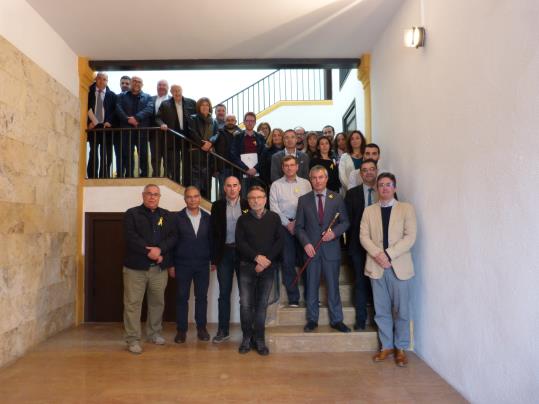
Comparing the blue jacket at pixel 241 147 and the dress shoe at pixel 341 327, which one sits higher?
the blue jacket at pixel 241 147

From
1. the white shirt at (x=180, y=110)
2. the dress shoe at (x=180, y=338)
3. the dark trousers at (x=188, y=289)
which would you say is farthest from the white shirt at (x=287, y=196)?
the white shirt at (x=180, y=110)

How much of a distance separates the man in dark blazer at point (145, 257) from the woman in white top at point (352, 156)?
1.96 meters

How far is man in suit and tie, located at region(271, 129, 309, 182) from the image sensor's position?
489 cm

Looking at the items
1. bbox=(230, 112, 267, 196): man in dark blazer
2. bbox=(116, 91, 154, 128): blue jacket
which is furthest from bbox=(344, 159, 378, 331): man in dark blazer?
bbox=(116, 91, 154, 128): blue jacket

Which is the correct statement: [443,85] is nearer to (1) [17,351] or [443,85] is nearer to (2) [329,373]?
(2) [329,373]

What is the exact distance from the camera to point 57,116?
4.85 meters

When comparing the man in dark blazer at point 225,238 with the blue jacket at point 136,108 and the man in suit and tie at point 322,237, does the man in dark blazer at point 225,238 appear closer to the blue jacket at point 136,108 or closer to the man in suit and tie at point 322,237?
the man in suit and tie at point 322,237

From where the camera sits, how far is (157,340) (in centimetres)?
436

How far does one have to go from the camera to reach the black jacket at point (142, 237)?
414 cm

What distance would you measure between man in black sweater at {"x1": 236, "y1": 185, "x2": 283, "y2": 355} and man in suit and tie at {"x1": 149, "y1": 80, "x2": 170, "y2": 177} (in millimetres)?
2021

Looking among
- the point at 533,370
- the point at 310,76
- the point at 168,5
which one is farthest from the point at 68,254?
the point at 310,76

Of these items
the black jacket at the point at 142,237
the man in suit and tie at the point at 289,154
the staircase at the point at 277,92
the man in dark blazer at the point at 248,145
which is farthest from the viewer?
the staircase at the point at 277,92

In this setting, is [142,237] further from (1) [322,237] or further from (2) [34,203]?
(1) [322,237]

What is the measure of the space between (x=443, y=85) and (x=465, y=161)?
0.73 m
